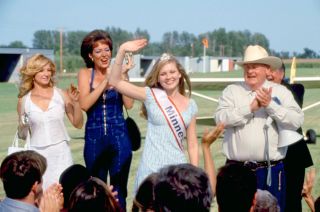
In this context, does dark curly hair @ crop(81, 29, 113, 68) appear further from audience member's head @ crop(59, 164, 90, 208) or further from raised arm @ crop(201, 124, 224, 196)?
raised arm @ crop(201, 124, 224, 196)

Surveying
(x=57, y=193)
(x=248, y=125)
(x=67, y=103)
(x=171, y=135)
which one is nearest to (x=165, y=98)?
(x=171, y=135)

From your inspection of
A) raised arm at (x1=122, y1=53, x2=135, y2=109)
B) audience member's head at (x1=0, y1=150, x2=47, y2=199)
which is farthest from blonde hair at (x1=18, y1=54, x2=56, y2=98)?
audience member's head at (x1=0, y1=150, x2=47, y2=199)

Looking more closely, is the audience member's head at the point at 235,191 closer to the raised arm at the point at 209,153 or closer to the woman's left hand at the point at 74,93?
the raised arm at the point at 209,153

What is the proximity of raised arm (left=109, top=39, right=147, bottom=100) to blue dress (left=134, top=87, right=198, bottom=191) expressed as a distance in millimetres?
93

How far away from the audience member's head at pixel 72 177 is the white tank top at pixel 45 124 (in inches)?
11.4

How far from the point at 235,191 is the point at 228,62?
123989 mm

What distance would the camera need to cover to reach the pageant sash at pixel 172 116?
16.0ft

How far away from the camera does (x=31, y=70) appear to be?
557 centimetres

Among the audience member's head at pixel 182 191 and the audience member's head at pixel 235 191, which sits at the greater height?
the audience member's head at pixel 182 191

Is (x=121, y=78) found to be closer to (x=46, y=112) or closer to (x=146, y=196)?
(x=46, y=112)

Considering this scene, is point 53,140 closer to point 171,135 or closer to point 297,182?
point 171,135

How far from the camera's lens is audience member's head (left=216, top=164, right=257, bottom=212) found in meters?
3.13

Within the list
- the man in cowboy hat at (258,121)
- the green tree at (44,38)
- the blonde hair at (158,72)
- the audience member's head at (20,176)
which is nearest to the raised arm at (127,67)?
the blonde hair at (158,72)

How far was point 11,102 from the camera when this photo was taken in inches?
1065
